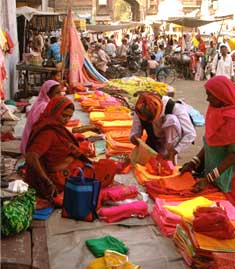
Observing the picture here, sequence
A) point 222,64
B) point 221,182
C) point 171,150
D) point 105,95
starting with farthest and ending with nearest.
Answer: point 222,64, point 105,95, point 171,150, point 221,182

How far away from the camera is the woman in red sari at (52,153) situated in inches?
143

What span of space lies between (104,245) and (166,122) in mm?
1563

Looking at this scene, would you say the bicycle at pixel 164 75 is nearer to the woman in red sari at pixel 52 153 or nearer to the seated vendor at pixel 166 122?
the seated vendor at pixel 166 122

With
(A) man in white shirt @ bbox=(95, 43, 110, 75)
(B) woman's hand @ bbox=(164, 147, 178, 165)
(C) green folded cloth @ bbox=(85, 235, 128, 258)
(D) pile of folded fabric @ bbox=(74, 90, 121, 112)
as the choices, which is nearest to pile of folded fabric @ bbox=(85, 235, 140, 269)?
(C) green folded cloth @ bbox=(85, 235, 128, 258)

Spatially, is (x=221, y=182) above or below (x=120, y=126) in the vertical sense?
above

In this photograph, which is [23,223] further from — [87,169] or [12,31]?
[12,31]

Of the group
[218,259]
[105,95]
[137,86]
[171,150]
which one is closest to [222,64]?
[137,86]

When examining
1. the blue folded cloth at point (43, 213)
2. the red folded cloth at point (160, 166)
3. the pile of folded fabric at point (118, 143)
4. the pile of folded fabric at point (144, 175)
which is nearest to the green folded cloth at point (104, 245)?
the blue folded cloth at point (43, 213)

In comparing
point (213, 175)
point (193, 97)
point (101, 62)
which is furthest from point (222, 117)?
point (101, 62)

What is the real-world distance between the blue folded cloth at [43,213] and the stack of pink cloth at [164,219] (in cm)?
80

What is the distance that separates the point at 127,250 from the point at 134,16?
148 ft

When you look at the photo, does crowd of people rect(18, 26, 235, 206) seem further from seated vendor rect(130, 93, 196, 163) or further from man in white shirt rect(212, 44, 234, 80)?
man in white shirt rect(212, 44, 234, 80)

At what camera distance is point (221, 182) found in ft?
11.6

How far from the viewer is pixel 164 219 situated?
3.29m
